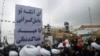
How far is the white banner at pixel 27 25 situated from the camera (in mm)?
5949

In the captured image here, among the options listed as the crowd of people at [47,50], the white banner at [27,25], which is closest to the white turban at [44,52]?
the crowd of people at [47,50]

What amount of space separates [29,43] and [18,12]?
830 mm

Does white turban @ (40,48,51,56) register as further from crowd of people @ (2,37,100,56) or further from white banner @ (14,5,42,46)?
white banner @ (14,5,42,46)

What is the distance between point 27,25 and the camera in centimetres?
616

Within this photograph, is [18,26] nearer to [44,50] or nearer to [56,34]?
[44,50]

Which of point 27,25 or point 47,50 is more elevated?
point 27,25

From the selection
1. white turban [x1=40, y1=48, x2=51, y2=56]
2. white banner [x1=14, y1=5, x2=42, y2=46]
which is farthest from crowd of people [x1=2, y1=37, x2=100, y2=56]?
white banner [x1=14, y1=5, x2=42, y2=46]

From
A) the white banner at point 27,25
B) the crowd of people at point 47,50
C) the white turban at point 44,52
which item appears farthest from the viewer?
the white turban at point 44,52

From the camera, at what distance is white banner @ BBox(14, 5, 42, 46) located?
19.5 ft

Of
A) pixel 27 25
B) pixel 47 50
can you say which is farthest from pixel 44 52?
pixel 27 25

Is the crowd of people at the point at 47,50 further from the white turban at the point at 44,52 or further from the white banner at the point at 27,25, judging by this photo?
the white banner at the point at 27,25

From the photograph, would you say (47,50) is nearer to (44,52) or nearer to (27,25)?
Result: (44,52)

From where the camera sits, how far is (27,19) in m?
6.18

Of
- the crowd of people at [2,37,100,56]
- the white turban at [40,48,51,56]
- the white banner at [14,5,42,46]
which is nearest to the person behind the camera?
the crowd of people at [2,37,100,56]
